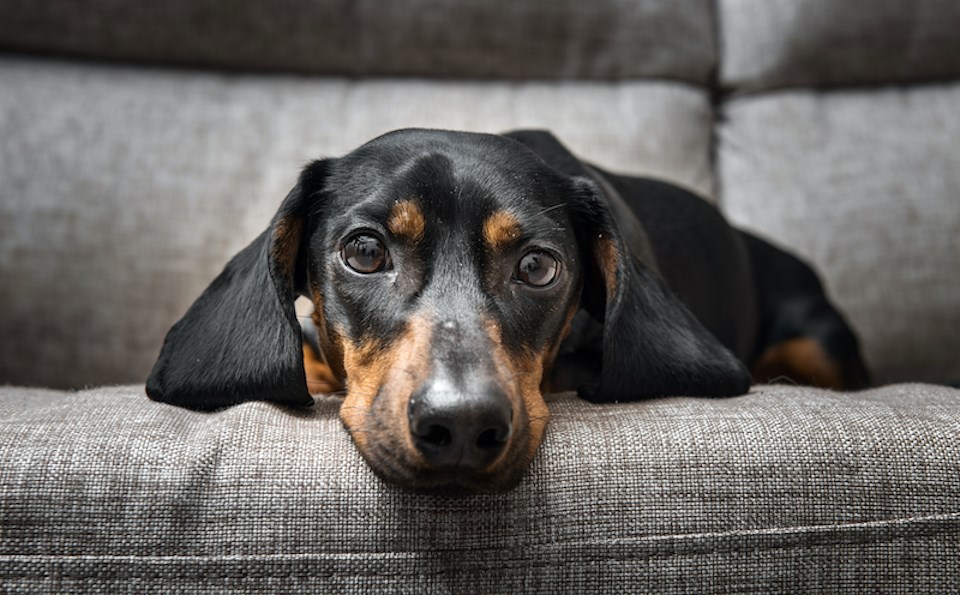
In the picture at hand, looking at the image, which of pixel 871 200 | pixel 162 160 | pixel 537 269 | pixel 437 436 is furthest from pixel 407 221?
pixel 871 200

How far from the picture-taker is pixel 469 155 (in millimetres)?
1832

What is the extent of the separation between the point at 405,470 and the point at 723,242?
1.67 m

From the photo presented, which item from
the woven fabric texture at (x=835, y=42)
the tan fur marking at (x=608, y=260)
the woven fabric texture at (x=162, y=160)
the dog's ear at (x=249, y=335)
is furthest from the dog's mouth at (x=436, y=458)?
the woven fabric texture at (x=835, y=42)

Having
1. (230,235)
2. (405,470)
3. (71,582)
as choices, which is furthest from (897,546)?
(230,235)

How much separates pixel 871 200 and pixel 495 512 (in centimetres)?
242

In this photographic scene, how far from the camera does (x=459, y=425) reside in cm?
131

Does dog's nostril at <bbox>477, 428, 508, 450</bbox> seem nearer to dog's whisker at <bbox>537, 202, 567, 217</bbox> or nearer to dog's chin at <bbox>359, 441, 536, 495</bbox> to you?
dog's chin at <bbox>359, 441, 536, 495</bbox>

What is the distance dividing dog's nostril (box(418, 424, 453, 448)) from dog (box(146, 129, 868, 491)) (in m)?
0.05

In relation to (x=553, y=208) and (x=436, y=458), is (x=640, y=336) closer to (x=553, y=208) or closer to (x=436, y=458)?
(x=553, y=208)

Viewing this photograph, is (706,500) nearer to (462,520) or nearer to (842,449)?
(842,449)

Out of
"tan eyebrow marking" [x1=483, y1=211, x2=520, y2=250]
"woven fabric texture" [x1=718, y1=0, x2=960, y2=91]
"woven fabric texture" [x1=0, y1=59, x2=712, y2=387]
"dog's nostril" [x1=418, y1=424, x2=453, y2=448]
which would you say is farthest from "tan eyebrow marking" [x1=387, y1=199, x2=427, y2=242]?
"woven fabric texture" [x1=718, y1=0, x2=960, y2=91]

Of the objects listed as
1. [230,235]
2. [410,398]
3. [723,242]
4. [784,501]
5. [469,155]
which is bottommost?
[230,235]

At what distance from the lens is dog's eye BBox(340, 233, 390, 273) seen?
1.73 m

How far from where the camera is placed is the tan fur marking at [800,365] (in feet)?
9.14
